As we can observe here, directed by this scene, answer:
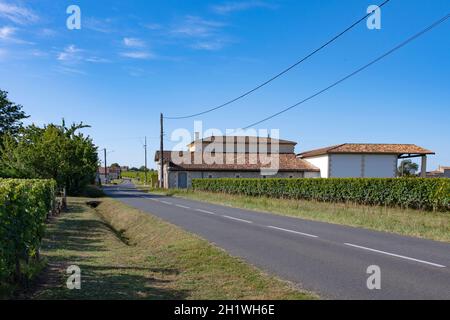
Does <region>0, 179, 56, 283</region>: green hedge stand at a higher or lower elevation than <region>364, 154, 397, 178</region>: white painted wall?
lower

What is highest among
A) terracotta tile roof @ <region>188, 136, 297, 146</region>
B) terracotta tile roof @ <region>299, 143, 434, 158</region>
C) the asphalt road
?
terracotta tile roof @ <region>188, 136, 297, 146</region>

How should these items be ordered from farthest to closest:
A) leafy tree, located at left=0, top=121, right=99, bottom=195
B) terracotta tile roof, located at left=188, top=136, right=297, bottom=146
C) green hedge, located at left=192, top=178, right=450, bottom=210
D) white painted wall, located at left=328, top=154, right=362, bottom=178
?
terracotta tile roof, located at left=188, top=136, right=297, bottom=146 → white painted wall, located at left=328, top=154, right=362, bottom=178 → leafy tree, located at left=0, top=121, right=99, bottom=195 → green hedge, located at left=192, top=178, right=450, bottom=210

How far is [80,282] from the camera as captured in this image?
6027 millimetres

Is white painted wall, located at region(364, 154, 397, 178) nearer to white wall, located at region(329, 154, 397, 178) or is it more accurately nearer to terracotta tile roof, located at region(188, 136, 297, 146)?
white wall, located at region(329, 154, 397, 178)

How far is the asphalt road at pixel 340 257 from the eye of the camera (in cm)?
587

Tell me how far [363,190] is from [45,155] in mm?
23482

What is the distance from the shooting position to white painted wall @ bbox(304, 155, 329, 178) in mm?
44916

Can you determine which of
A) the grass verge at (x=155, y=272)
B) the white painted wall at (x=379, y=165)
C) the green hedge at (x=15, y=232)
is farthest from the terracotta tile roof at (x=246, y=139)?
the green hedge at (x=15, y=232)

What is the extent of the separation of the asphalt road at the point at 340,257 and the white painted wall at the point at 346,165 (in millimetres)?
31219

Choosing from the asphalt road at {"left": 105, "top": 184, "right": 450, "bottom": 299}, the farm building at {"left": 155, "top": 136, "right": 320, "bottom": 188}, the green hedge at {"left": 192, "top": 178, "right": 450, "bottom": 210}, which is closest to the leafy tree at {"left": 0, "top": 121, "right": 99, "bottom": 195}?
the green hedge at {"left": 192, "top": 178, "right": 450, "bottom": 210}

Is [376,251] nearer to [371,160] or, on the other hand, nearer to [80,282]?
[80,282]

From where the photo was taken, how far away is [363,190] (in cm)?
2439

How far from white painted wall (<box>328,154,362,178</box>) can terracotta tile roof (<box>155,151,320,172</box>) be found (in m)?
5.12
